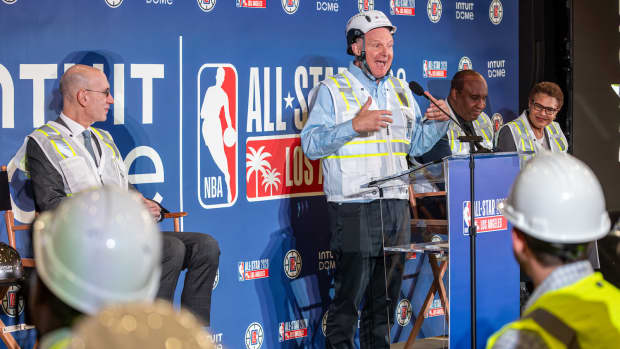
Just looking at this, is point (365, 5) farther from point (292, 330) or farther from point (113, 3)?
point (292, 330)

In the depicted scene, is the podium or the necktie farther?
the necktie

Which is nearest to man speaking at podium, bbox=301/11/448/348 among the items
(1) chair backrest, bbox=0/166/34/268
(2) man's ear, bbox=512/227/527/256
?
(1) chair backrest, bbox=0/166/34/268

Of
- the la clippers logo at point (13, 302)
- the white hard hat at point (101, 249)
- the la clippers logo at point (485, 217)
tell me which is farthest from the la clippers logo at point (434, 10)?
the white hard hat at point (101, 249)

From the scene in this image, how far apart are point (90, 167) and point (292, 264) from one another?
1689mm

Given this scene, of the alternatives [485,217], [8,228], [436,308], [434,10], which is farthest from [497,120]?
[8,228]

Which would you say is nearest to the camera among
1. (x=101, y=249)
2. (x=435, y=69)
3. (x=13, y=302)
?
(x=101, y=249)

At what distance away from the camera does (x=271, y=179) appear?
526 centimetres

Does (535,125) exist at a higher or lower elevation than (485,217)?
higher

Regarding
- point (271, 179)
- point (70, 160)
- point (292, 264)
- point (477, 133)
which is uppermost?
point (477, 133)

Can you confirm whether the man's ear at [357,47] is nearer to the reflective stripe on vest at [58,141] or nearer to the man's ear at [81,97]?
the man's ear at [81,97]

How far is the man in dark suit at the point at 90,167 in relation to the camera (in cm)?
404

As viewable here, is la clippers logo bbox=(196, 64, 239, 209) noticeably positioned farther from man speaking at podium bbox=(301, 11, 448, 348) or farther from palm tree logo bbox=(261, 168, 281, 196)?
man speaking at podium bbox=(301, 11, 448, 348)

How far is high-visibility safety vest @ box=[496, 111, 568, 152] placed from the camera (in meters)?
5.66

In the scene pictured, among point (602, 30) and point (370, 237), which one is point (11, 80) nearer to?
point (370, 237)
